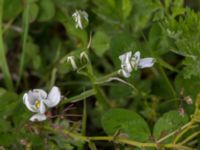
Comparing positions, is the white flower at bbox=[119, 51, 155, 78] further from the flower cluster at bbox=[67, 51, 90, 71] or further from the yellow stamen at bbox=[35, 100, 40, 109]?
the yellow stamen at bbox=[35, 100, 40, 109]

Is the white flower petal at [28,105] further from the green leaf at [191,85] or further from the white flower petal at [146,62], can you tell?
the green leaf at [191,85]

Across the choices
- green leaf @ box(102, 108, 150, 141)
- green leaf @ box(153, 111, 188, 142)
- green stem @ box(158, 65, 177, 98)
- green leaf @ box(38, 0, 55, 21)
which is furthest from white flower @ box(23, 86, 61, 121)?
green leaf @ box(38, 0, 55, 21)

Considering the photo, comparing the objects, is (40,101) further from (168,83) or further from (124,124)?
(168,83)

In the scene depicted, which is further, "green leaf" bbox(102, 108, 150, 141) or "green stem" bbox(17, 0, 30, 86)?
"green stem" bbox(17, 0, 30, 86)

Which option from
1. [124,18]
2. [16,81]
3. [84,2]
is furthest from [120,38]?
[16,81]

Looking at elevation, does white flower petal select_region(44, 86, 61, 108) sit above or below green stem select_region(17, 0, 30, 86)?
below

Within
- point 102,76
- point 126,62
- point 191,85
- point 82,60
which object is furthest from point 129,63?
point 102,76

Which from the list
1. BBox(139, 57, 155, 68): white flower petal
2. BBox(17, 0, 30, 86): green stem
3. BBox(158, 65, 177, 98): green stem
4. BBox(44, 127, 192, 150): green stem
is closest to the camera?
BBox(44, 127, 192, 150): green stem
